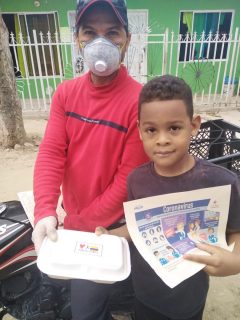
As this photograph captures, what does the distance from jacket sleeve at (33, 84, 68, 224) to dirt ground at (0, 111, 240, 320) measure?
1530mm

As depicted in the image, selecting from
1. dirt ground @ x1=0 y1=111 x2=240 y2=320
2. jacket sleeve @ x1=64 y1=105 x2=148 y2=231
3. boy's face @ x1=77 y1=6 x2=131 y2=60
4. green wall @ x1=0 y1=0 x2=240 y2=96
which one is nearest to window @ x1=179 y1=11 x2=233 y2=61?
green wall @ x1=0 y1=0 x2=240 y2=96

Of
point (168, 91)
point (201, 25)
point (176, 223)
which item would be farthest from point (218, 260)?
point (201, 25)

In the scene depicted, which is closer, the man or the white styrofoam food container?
the white styrofoam food container

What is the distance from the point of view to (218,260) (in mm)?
978

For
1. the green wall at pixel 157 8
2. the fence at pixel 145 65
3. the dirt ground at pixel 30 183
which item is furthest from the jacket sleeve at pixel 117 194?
the green wall at pixel 157 8

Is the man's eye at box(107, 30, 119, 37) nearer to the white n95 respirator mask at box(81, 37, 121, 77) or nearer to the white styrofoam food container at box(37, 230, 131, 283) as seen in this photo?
the white n95 respirator mask at box(81, 37, 121, 77)

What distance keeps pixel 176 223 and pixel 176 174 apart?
189mm

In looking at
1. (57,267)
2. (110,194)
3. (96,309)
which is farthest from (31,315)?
(110,194)

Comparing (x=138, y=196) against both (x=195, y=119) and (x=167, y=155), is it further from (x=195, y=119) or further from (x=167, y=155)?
(x=195, y=119)

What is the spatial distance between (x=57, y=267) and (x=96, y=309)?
45 cm

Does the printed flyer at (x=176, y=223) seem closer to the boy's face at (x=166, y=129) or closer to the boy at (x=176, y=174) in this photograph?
the boy at (x=176, y=174)

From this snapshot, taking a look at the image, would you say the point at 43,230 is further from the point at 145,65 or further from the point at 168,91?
the point at 145,65

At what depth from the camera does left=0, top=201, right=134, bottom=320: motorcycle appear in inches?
53.7

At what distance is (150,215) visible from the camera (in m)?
1.07
